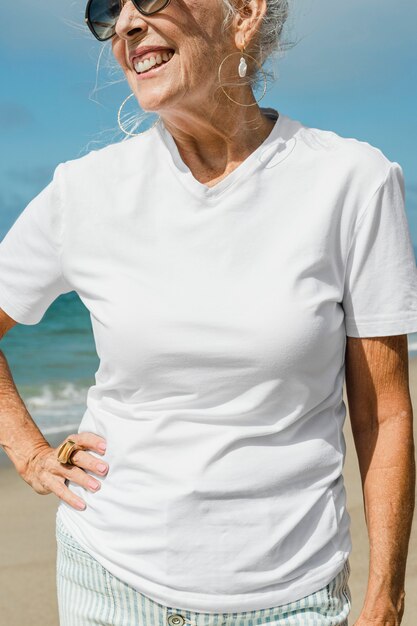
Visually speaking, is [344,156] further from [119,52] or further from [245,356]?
[119,52]

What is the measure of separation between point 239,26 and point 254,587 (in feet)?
3.69

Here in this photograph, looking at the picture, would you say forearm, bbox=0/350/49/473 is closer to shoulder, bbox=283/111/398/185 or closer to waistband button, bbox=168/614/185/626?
waistband button, bbox=168/614/185/626

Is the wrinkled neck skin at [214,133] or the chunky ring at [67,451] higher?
the wrinkled neck skin at [214,133]

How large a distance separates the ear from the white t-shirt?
258 mm

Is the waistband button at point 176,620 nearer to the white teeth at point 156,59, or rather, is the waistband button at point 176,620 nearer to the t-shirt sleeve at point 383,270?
the t-shirt sleeve at point 383,270

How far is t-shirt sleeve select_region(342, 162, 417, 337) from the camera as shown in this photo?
1.76 meters

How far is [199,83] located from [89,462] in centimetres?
81

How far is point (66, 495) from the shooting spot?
1997 millimetres

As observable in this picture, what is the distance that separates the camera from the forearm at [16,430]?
2.30 m

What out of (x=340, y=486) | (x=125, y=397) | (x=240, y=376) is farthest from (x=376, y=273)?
(x=125, y=397)

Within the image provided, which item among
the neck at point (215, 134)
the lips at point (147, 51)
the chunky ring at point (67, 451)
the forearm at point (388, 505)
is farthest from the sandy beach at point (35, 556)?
the lips at point (147, 51)

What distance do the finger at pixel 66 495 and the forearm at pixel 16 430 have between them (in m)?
0.21

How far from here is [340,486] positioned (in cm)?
187

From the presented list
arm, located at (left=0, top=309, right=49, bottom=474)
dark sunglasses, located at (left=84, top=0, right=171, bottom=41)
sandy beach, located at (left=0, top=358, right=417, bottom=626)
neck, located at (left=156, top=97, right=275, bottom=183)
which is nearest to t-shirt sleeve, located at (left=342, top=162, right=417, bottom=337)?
neck, located at (left=156, top=97, right=275, bottom=183)
